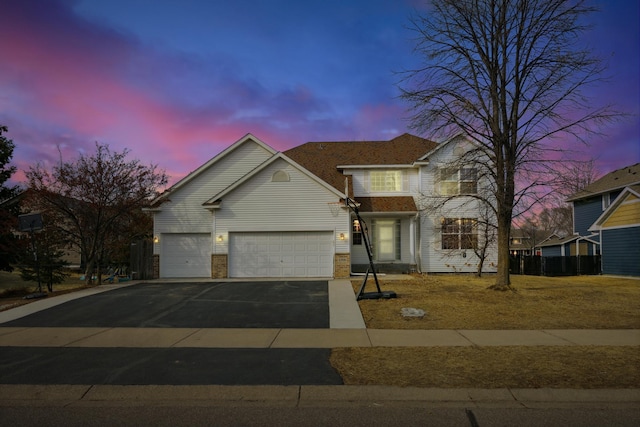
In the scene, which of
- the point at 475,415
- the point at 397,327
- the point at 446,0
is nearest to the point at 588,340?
the point at 397,327

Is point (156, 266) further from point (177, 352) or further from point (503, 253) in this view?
point (503, 253)

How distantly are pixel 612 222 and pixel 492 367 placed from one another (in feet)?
70.6

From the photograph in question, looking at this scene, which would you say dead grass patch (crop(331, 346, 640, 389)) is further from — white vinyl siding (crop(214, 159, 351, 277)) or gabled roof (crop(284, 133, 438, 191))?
gabled roof (crop(284, 133, 438, 191))

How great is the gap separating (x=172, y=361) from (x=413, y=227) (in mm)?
17094

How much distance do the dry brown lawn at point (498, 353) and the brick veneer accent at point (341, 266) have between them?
616 centimetres

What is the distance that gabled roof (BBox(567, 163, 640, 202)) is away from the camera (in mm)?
26256

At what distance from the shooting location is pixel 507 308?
1209cm

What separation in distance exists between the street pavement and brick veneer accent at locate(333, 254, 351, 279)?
30.9ft

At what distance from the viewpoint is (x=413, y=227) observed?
75.0ft

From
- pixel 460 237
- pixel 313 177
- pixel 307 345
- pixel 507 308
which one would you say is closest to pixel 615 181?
pixel 460 237

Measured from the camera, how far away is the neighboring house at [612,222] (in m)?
22.2

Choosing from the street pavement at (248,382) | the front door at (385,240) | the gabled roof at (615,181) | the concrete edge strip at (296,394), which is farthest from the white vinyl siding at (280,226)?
the gabled roof at (615,181)

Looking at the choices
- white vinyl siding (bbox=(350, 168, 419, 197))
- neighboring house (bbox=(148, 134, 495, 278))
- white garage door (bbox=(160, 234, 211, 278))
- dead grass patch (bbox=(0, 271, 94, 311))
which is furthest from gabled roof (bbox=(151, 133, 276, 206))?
dead grass patch (bbox=(0, 271, 94, 311))

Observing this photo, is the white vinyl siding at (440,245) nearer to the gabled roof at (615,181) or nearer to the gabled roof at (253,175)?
the gabled roof at (253,175)
